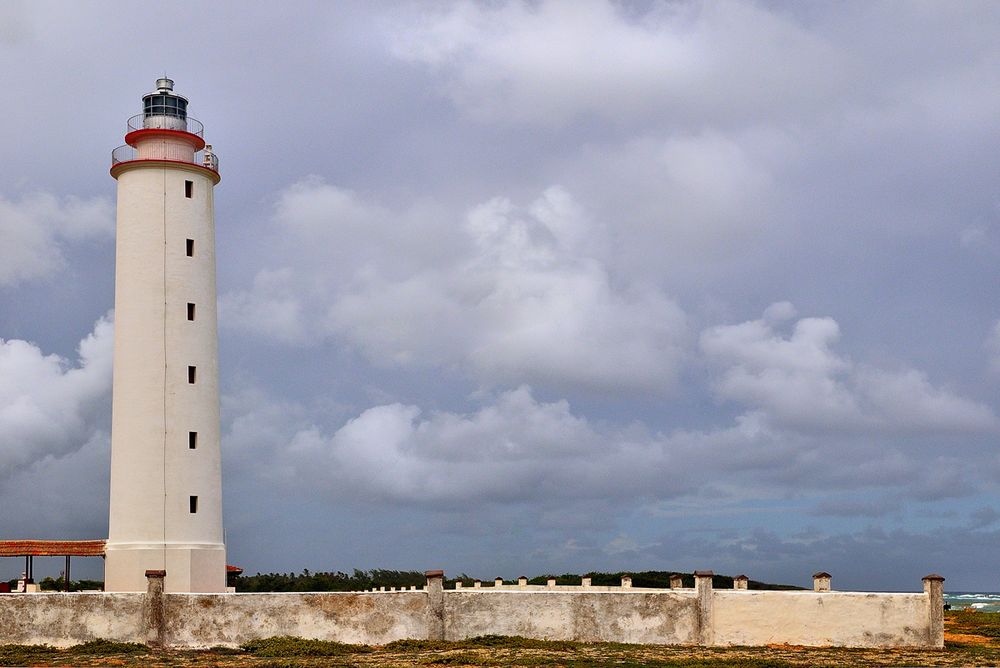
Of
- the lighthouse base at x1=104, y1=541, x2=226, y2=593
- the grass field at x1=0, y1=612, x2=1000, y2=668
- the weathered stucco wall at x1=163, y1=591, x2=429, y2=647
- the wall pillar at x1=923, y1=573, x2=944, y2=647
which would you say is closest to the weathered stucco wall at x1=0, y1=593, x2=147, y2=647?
the grass field at x1=0, y1=612, x2=1000, y2=668

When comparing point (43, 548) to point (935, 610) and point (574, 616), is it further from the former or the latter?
point (935, 610)

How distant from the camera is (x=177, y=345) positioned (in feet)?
115

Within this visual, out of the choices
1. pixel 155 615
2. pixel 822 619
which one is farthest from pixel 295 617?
pixel 822 619

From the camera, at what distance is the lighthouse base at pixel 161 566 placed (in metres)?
33.8

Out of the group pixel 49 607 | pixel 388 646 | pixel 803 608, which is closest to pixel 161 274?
pixel 49 607

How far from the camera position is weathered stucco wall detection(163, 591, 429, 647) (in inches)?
1097

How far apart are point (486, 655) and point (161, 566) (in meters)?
12.3

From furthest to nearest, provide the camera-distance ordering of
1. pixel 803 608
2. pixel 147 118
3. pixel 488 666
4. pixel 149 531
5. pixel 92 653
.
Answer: pixel 147 118 < pixel 149 531 < pixel 803 608 < pixel 92 653 < pixel 488 666

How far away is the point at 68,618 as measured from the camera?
27.7m

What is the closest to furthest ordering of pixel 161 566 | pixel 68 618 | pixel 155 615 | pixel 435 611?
1. pixel 68 618
2. pixel 155 615
3. pixel 435 611
4. pixel 161 566

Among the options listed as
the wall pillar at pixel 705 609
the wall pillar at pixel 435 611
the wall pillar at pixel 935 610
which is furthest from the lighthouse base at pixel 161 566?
the wall pillar at pixel 935 610

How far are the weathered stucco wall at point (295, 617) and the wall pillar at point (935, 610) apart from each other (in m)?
12.1

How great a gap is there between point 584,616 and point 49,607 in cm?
1259

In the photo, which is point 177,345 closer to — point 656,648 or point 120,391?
point 120,391
